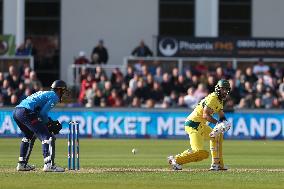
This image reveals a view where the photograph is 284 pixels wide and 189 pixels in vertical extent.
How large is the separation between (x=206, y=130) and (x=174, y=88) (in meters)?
15.4

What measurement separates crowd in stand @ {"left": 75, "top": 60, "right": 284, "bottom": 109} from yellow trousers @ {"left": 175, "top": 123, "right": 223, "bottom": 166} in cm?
1395

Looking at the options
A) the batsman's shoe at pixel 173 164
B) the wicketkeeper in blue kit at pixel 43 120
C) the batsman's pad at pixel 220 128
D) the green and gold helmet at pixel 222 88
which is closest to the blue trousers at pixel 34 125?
the wicketkeeper in blue kit at pixel 43 120

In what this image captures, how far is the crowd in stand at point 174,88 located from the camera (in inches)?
1439

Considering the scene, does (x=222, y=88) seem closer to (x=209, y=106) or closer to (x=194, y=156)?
(x=209, y=106)

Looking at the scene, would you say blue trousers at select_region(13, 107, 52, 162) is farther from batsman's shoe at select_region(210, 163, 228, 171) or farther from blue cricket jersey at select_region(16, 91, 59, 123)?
batsman's shoe at select_region(210, 163, 228, 171)

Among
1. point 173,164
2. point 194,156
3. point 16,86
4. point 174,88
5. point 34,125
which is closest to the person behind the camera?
point 34,125

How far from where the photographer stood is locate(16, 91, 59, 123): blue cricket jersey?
21.2 m

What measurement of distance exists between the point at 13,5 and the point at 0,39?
3.02m

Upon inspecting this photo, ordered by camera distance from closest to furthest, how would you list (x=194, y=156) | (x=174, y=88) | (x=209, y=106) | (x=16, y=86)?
(x=194, y=156), (x=209, y=106), (x=16, y=86), (x=174, y=88)

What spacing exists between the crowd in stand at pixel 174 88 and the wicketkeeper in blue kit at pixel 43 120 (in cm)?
1482

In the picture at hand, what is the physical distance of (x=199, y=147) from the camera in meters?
21.7

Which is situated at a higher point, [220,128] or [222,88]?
[222,88]

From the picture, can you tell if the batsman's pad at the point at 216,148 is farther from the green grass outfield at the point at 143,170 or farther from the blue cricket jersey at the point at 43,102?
the blue cricket jersey at the point at 43,102

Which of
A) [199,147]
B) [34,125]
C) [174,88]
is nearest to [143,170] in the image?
[199,147]
